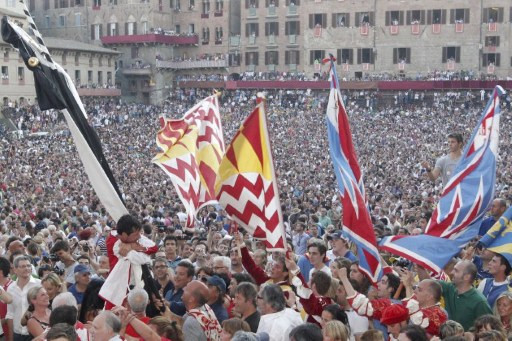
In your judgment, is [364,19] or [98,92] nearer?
[364,19]

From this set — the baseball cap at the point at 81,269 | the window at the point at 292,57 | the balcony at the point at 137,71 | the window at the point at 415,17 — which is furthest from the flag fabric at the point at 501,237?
the balcony at the point at 137,71

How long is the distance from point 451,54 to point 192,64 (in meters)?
16.9

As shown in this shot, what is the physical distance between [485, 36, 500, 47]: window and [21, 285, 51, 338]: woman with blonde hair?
5015cm

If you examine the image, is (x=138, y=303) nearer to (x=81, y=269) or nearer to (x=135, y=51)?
(x=81, y=269)

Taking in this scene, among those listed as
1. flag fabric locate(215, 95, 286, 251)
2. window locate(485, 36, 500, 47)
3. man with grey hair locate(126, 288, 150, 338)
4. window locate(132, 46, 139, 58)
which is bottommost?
man with grey hair locate(126, 288, 150, 338)

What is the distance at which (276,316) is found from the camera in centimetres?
738

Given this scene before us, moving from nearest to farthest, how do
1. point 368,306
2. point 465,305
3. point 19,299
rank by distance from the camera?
1. point 368,306
2. point 465,305
3. point 19,299

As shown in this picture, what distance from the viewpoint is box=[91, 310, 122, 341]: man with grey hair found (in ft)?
21.1

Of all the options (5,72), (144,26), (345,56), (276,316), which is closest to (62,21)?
(144,26)

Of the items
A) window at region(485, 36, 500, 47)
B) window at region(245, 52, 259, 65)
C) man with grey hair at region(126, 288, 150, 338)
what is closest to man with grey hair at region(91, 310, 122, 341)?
man with grey hair at region(126, 288, 150, 338)

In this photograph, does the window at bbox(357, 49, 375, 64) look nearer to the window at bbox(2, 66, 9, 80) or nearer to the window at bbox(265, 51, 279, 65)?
the window at bbox(265, 51, 279, 65)

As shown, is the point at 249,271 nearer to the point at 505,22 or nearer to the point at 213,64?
the point at 505,22

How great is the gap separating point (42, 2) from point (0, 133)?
2232 centimetres

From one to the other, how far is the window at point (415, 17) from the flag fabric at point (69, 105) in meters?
49.3
